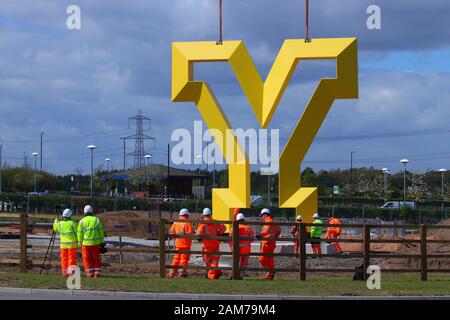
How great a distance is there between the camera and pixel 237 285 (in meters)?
21.2

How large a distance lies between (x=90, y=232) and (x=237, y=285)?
4.23 metres

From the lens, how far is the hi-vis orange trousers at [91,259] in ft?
75.6

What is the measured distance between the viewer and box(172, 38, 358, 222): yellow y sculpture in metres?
33.4

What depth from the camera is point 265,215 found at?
25797mm

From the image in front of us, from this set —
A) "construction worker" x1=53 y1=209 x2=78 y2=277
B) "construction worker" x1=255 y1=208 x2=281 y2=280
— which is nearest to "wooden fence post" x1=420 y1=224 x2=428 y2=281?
"construction worker" x1=255 y1=208 x2=281 y2=280

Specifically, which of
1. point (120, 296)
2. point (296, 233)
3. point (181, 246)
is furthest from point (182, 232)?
point (296, 233)

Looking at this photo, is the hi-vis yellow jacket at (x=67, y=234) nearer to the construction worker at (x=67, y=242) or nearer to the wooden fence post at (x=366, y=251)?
the construction worker at (x=67, y=242)

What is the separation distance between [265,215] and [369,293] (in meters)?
6.19

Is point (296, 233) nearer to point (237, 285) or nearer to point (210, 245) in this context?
point (210, 245)

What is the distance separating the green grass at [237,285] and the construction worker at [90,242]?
0.46m

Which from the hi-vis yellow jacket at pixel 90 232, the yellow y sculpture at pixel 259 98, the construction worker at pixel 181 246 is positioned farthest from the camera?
the yellow y sculpture at pixel 259 98

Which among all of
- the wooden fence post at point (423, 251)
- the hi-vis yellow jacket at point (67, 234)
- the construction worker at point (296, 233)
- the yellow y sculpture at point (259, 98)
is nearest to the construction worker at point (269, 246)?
the construction worker at point (296, 233)

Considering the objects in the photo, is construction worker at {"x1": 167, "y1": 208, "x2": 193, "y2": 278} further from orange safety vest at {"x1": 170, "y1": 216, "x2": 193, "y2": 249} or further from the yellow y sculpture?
the yellow y sculpture
